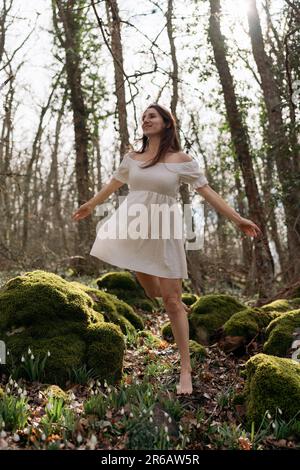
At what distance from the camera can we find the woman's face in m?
4.92

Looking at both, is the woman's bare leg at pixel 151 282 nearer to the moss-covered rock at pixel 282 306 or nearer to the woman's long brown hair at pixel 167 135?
the woman's long brown hair at pixel 167 135

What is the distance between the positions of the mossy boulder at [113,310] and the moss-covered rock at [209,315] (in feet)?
2.89

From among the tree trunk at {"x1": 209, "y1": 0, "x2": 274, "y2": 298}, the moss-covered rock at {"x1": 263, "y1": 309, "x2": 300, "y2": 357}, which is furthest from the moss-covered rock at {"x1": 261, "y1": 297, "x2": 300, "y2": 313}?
the tree trunk at {"x1": 209, "y1": 0, "x2": 274, "y2": 298}

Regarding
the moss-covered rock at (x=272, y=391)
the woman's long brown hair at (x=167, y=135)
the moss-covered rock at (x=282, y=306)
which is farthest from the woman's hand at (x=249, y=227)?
the moss-covered rock at (x=282, y=306)

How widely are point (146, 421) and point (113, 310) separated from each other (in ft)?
11.1

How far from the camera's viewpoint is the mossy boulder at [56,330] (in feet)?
15.8

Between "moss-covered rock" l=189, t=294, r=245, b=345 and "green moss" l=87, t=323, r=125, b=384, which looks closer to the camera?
"green moss" l=87, t=323, r=125, b=384

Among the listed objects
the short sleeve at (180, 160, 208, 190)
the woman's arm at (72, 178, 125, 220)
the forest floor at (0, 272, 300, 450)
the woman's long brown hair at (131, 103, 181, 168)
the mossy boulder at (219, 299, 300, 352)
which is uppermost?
the woman's long brown hair at (131, 103, 181, 168)

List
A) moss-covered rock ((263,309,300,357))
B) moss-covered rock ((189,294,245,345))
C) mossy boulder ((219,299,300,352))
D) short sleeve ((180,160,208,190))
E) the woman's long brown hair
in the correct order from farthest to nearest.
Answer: moss-covered rock ((189,294,245,345)), mossy boulder ((219,299,300,352)), moss-covered rock ((263,309,300,357)), the woman's long brown hair, short sleeve ((180,160,208,190))

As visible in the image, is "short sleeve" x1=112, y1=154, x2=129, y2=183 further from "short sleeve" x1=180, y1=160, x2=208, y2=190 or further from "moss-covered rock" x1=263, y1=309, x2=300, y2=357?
"moss-covered rock" x1=263, y1=309, x2=300, y2=357

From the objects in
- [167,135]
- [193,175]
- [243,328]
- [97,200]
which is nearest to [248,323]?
[243,328]

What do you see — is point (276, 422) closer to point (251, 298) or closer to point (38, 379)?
point (38, 379)

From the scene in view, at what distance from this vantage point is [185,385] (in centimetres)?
469

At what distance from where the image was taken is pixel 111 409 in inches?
160
